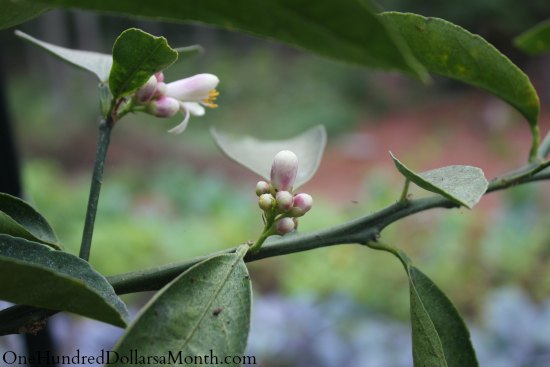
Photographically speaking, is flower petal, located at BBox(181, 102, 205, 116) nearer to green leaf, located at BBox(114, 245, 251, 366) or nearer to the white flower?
the white flower

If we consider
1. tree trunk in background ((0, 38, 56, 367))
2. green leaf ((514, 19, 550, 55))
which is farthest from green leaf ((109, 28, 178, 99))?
tree trunk in background ((0, 38, 56, 367))

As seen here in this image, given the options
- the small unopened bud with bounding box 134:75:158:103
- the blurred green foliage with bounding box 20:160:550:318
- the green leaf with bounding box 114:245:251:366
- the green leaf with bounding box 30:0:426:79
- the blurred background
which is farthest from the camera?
the blurred green foliage with bounding box 20:160:550:318

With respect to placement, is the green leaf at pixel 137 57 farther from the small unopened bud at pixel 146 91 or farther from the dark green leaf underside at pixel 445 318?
the dark green leaf underside at pixel 445 318

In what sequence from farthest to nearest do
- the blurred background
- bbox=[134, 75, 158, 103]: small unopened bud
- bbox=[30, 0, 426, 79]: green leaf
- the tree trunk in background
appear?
the blurred background
the tree trunk in background
bbox=[134, 75, 158, 103]: small unopened bud
bbox=[30, 0, 426, 79]: green leaf

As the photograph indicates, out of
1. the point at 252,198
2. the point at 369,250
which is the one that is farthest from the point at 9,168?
the point at 252,198

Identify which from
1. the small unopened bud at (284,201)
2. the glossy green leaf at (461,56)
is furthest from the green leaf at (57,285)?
the glossy green leaf at (461,56)

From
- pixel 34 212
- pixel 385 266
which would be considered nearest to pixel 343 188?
pixel 385 266
